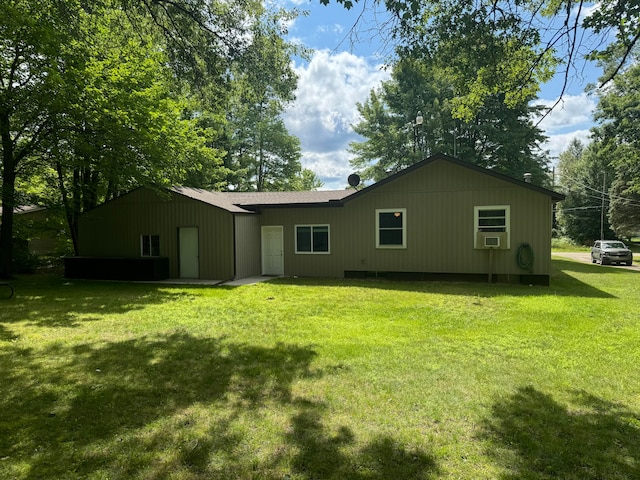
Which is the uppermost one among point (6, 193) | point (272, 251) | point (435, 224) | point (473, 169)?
point (473, 169)

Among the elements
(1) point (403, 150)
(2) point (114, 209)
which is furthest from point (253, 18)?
(1) point (403, 150)

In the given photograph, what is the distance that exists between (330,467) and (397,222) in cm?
1040

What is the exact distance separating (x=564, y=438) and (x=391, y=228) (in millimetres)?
9807

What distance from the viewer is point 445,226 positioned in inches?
466

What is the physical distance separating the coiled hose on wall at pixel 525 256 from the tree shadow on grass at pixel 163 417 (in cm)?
888

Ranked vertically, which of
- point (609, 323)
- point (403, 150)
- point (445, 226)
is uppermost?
point (403, 150)

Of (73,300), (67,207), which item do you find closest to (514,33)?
(73,300)

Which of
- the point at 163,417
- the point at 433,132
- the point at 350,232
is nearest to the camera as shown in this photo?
the point at 163,417

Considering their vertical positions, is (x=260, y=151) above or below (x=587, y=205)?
above

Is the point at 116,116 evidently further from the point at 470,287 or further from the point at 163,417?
the point at 470,287

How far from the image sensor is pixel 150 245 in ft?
44.6

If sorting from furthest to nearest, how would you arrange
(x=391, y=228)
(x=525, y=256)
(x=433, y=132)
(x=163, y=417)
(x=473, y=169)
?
(x=433, y=132) < (x=391, y=228) < (x=473, y=169) < (x=525, y=256) < (x=163, y=417)

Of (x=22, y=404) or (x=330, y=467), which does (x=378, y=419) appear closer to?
(x=330, y=467)

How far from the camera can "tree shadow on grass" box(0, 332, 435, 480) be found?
247 centimetres
